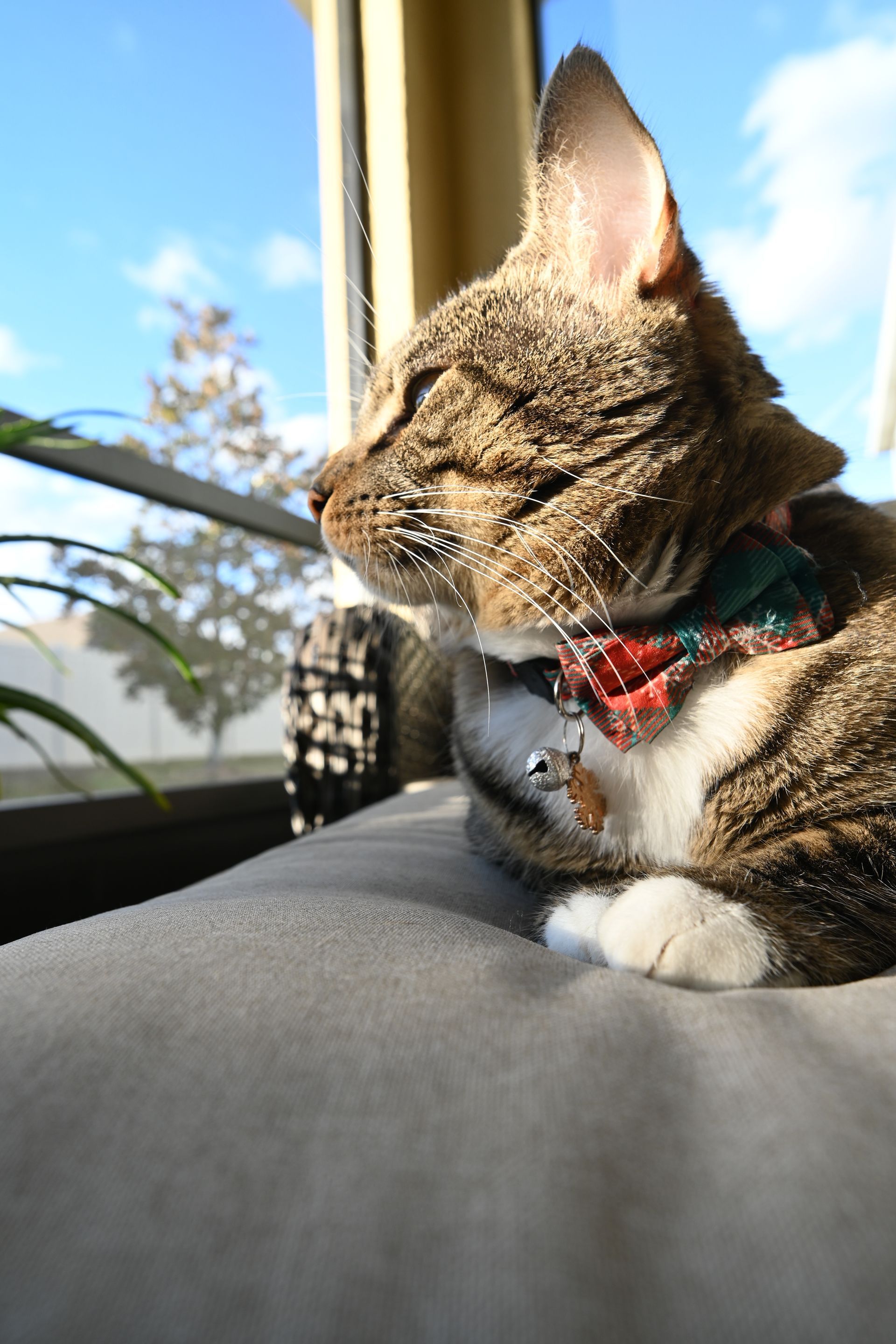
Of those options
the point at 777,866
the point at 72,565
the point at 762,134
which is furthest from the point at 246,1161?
the point at 762,134

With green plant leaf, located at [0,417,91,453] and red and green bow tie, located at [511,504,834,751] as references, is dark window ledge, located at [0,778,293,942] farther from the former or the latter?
red and green bow tie, located at [511,504,834,751]

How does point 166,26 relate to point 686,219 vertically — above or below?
above

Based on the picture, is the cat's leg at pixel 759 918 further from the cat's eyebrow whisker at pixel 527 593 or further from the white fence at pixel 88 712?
the white fence at pixel 88 712

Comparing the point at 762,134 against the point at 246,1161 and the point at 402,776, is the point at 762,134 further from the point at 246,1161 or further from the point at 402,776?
the point at 246,1161

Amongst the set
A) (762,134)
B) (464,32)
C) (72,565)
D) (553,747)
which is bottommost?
(553,747)

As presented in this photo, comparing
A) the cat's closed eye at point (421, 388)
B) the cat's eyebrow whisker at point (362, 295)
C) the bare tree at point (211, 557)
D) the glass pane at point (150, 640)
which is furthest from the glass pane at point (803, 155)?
the cat's closed eye at point (421, 388)

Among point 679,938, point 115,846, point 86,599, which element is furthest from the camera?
point 115,846

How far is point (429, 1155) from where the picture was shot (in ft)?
0.99

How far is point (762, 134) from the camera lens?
258 centimetres

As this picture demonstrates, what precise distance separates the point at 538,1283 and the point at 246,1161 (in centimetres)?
12

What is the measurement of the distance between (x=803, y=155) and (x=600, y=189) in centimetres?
239

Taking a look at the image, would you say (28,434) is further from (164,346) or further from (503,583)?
(164,346)

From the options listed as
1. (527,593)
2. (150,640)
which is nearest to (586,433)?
(527,593)

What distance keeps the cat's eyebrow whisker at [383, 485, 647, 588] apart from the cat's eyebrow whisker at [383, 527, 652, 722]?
4 cm
